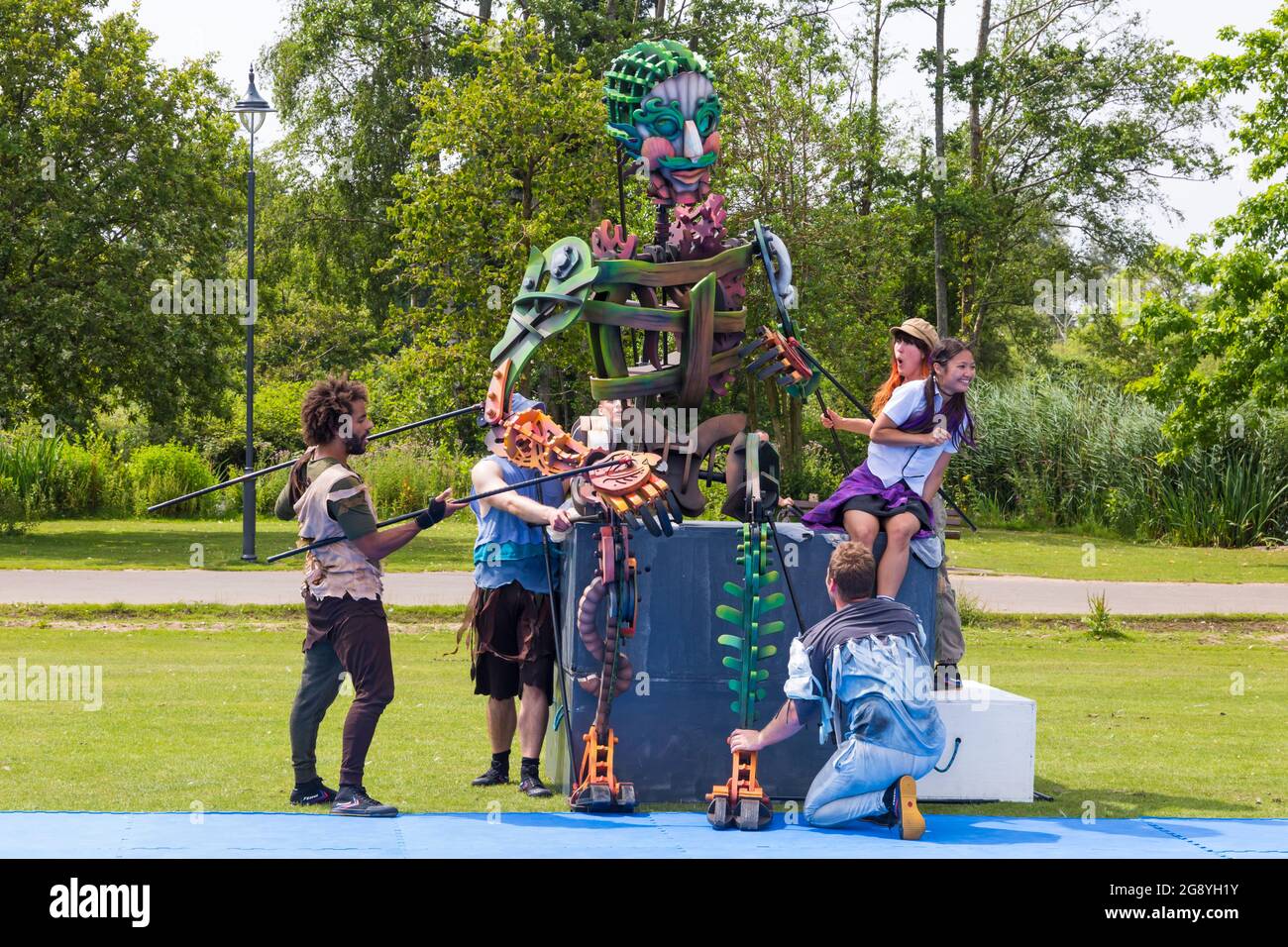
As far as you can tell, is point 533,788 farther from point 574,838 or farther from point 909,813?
point 909,813

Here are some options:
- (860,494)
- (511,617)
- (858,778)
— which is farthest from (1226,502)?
(858,778)

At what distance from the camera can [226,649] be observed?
1402cm

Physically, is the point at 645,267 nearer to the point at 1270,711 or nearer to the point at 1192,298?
the point at 1270,711

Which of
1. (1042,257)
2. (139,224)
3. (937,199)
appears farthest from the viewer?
(1042,257)

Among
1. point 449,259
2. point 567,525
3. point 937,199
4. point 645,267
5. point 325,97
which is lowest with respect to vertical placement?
point 567,525

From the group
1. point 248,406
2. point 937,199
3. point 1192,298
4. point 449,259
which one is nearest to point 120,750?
point 248,406

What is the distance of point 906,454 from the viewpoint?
7629 millimetres

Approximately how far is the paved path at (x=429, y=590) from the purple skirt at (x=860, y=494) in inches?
379

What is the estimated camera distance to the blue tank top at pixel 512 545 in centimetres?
796

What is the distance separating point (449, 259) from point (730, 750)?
17.3 meters

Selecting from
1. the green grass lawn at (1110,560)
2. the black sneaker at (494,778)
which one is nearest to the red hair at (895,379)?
the black sneaker at (494,778)

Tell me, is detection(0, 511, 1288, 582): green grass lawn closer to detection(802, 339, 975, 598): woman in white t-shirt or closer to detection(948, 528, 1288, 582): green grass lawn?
detection(948, 528, 1288, 582): green grass lawn

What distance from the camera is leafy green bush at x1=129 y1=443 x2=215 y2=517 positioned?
94.9 ft

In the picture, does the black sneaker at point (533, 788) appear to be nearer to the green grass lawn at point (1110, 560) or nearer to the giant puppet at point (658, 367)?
the giant puppet at point (658, 367)
